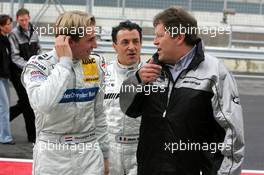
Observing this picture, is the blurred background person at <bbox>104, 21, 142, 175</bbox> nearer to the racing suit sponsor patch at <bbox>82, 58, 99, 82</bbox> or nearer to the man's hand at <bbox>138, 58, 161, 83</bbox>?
the racing suit sponsor patch at <bbox>82, 58, 99, 82</bbox>

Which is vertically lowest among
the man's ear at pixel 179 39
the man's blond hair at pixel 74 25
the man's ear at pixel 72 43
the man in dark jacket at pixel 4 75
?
the man in dark jacket at pixel 4 75

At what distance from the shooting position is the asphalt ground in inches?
299

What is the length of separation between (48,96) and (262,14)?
13.9 meters

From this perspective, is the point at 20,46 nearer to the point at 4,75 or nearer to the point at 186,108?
the point at 4,75

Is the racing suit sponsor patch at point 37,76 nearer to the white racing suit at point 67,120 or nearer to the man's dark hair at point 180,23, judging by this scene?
the white racing suit at point 67,120

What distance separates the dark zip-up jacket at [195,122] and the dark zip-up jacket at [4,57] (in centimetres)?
479

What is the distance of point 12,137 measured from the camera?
8391 millimetres

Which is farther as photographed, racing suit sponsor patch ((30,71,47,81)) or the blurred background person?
the blurred background person

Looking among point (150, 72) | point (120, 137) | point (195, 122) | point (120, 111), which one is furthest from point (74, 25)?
point (120, 137)

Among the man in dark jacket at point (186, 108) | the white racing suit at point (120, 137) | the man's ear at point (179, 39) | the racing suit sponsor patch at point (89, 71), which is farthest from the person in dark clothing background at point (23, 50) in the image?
the man's ear at point (179, 39)

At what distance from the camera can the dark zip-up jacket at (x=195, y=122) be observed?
3162 mm

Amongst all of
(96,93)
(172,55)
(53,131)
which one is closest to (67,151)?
(53,131)

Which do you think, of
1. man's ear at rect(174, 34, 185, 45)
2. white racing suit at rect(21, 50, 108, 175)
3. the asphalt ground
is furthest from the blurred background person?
the asphalt ground

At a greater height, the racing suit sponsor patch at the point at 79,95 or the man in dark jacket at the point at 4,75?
the racing suit sponsor patch at the point at 79,95
